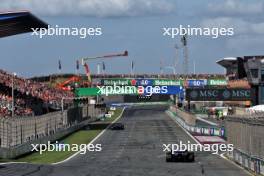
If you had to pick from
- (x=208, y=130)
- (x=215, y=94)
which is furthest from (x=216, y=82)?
(x=208, y=130)

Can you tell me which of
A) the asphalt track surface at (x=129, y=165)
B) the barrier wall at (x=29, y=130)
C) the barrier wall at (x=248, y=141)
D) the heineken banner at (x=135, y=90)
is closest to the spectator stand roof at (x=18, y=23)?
the barrier wall at (x=29, y=130)

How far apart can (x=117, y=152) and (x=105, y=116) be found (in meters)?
86.0

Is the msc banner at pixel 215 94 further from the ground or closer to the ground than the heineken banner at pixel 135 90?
closer to the ground

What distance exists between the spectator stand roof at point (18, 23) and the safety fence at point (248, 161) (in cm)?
3387

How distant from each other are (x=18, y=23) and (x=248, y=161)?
154ft

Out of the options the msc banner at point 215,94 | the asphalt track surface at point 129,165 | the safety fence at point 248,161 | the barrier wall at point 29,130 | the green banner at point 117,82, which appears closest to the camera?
the safety fence at point 248,161

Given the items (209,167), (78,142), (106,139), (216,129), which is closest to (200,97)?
(216,129)

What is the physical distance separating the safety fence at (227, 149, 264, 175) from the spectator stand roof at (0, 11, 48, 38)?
33873 millimetres

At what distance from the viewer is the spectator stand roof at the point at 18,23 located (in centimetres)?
7981

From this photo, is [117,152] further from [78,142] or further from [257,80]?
[257,80]

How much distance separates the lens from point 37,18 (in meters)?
87.1

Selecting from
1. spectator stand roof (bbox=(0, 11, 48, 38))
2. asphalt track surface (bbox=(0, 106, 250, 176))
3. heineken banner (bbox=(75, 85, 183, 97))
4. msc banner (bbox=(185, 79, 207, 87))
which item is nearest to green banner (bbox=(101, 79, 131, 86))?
msc banner (bbox=(185, 79, 207, 87))

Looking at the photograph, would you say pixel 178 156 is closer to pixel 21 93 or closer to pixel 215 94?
pixel 21 93

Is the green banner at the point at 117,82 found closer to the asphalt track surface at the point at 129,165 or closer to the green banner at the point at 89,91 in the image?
the green banner at the point at 89,91
